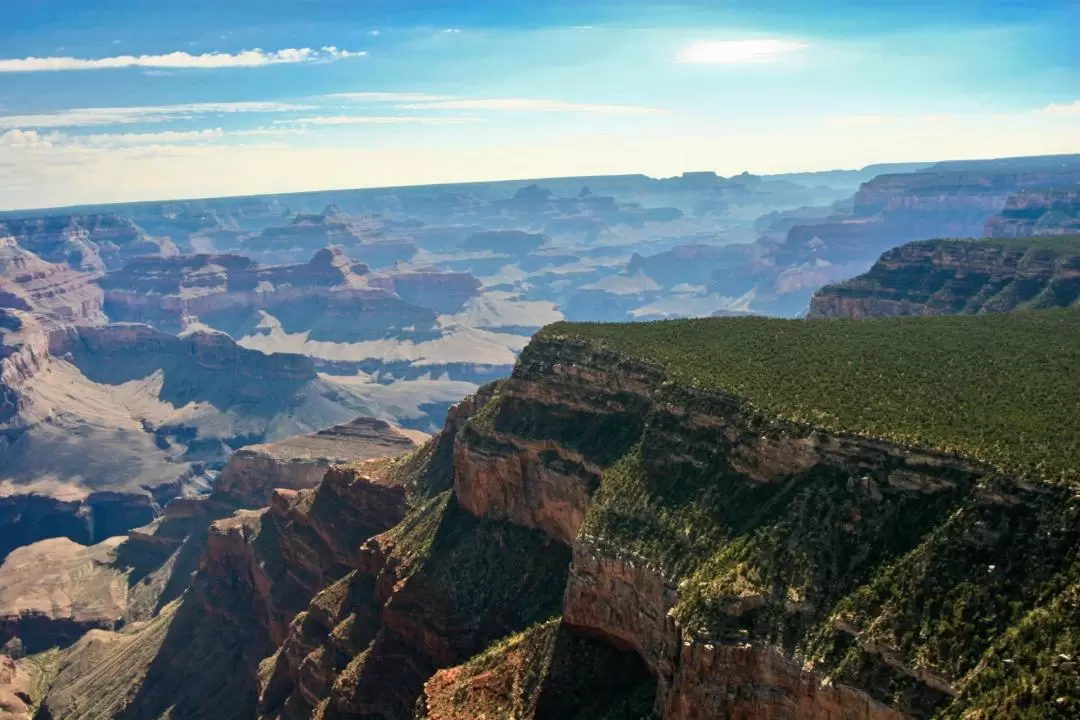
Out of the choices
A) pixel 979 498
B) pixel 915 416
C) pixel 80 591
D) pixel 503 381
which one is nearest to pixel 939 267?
pixel 503 381

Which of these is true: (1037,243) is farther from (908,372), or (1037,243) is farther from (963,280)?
(908,372)

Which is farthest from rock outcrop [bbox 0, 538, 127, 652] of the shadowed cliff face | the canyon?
the shadowed cliff face

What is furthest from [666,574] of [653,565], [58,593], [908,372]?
[58,593]

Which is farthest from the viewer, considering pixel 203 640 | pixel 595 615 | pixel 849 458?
pixel 203 640

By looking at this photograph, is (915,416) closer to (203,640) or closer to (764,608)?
(764,608)

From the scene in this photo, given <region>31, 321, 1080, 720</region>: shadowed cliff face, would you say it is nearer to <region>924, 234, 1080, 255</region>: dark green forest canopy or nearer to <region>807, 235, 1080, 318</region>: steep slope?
<region>807, 235, 1080, 318</region>: steep slope
